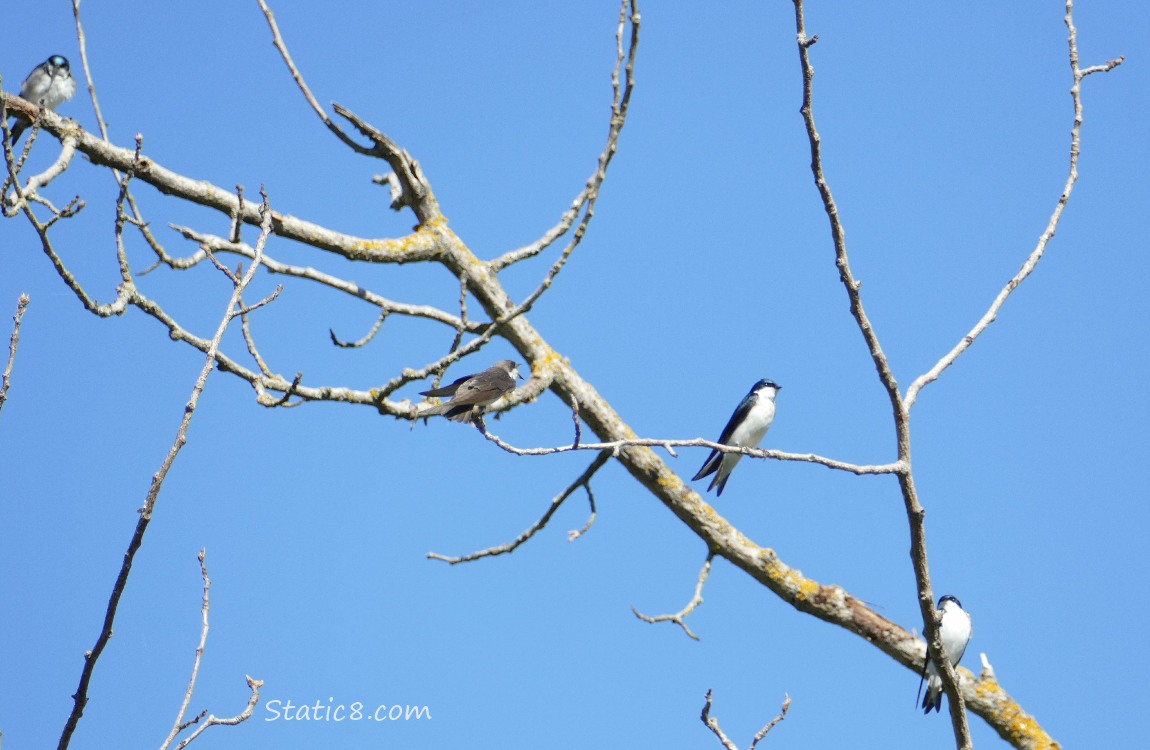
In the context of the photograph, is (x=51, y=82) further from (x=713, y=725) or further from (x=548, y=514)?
(x=713, y=725)

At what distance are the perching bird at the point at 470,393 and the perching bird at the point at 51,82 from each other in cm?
549

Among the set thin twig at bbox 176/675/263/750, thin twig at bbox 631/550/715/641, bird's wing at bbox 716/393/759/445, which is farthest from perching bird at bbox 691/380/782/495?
thin twig at bbox 176/675/263/750

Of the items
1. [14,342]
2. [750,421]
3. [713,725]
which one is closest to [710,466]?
[750,421]

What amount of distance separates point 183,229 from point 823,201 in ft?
8.65

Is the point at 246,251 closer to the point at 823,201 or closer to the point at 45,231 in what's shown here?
the point at 45,231

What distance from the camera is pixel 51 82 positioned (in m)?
8.79

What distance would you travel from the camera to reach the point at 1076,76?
319cm

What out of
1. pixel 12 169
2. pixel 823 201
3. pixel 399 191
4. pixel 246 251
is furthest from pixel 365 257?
pixel 823 201

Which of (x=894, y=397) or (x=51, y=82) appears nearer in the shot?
(x=894, y=397)

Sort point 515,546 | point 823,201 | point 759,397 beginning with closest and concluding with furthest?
point 823,201, point 515,546, point 759,397

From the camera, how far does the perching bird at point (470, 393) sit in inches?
178

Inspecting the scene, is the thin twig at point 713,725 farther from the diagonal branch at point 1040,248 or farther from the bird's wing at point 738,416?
the bird's wing at point 738,416

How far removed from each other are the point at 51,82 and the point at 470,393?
591 centimetres

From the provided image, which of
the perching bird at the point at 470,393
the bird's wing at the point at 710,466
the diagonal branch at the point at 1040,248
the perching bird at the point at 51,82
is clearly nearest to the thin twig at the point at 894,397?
→ the diagonal branch at the point at 1040,248
